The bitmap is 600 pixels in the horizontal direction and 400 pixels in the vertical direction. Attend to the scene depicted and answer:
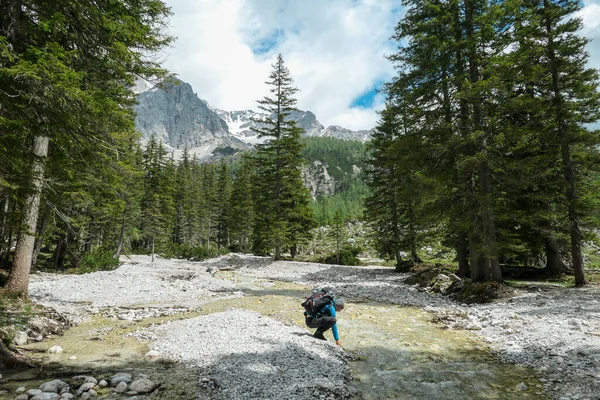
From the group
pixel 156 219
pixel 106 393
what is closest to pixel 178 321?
pixel 106 393

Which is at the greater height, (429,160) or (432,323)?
(429,160)

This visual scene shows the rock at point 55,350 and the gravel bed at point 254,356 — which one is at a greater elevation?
the gravel bed at point 254,356

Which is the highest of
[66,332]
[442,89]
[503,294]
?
[442,89]

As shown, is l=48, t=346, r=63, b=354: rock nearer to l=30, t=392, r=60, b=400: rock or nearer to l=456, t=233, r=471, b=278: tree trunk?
l=30, t=392, r=60, b=400: rock

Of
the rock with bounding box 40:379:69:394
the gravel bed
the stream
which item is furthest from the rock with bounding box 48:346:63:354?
the rock with bounding box 40:379:69:394

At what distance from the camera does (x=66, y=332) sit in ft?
26.9

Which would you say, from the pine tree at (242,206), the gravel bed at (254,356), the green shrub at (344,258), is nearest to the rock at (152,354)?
the gravel bed at (254,356)

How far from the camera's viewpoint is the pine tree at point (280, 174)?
3086 cm

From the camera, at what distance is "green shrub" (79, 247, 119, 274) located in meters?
19.9

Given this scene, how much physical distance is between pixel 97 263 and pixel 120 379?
1818 centimetres

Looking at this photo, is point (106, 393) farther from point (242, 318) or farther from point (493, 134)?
point (493, 134)

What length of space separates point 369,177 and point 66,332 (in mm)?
21911

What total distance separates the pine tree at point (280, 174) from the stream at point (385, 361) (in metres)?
20.2

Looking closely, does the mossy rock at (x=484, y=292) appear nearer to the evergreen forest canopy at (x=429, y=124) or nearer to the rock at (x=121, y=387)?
the evergreen forest canopy at (x=429, y=124)
